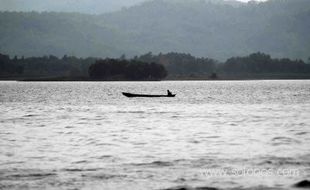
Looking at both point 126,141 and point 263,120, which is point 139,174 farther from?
point 263,120

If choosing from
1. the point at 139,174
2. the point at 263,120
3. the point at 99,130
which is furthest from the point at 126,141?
the point at 263,120

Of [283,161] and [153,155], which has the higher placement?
[283,161]

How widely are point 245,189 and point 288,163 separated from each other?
25.7 feet

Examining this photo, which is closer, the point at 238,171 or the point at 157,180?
Answer: the point at 157,180

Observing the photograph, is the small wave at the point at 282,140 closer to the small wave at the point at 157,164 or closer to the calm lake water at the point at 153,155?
the calm lake water at the point at 153,155

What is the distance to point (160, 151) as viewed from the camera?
126 ft

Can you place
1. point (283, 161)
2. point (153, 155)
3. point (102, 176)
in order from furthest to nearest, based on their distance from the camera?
point (153, 155), point (283, 161), point (102, 176)

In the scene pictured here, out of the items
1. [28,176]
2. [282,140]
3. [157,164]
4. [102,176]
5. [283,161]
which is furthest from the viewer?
[282,140]

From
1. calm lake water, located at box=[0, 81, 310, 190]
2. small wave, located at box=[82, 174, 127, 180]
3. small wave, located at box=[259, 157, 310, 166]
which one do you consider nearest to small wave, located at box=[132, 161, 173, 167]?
calm lake water, located at box=[0, 81, 310, 190]

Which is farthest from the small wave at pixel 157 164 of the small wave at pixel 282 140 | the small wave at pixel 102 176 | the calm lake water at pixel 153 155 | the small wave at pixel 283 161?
the small wave at pixel 282 140

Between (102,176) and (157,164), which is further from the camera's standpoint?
(157,164)

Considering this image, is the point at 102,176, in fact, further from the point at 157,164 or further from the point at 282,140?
the point at 282,140

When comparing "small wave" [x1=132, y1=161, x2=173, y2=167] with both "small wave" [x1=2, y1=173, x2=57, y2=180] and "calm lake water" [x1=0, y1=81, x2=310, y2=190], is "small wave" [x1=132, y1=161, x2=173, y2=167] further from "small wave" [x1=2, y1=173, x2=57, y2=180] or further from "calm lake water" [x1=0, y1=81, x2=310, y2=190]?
"small wave" [x1=2, y1=173, x2=57, y2=180]

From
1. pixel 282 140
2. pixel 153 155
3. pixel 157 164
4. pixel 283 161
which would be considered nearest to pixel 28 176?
pixel 157 164
